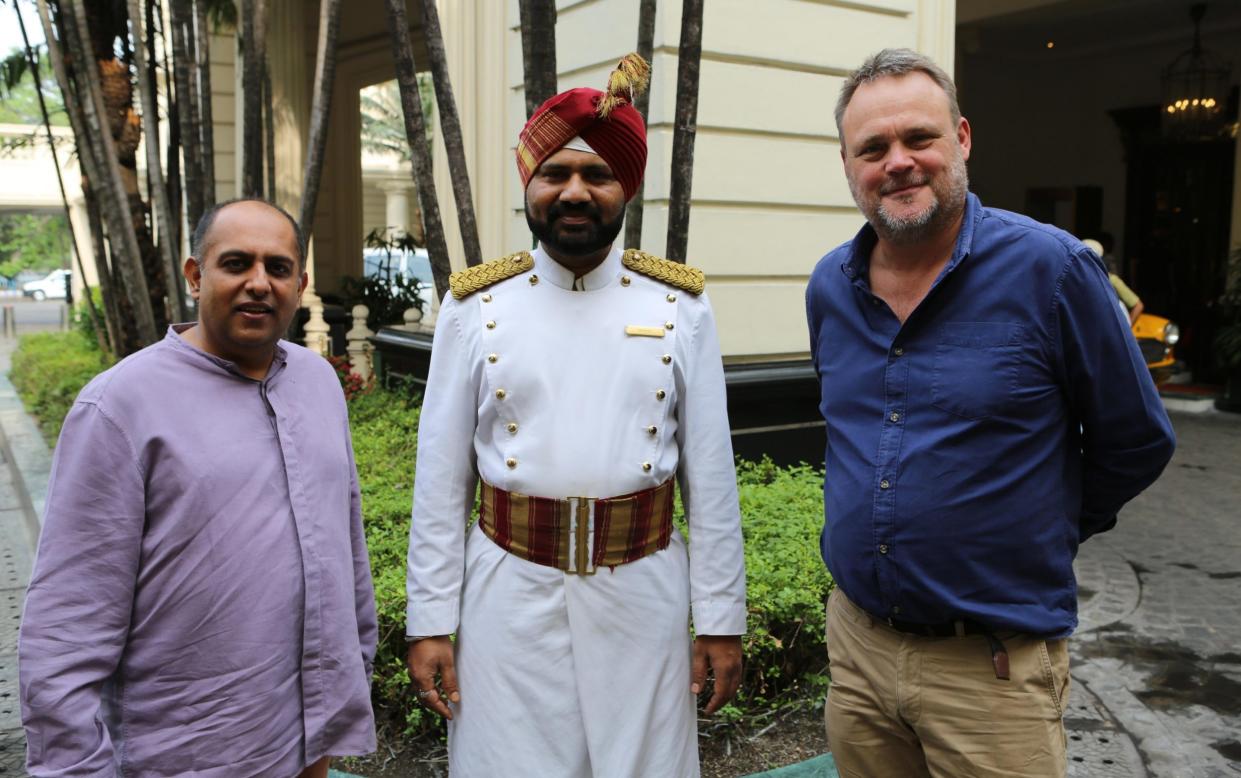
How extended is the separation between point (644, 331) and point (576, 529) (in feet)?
1.45

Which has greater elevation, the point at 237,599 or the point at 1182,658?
the point at 237,599

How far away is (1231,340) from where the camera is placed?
11281 mm

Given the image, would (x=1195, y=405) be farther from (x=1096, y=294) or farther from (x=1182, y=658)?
(x=1096, y=294)

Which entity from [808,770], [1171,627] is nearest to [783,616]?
[808,770]

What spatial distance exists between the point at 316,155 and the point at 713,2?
2511 mm

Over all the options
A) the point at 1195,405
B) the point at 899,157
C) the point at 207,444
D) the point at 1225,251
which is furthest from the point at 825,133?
the point at 1225,251

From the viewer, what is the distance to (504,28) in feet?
24.0

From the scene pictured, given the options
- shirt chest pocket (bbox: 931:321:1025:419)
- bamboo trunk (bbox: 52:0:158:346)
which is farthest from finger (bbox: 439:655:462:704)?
bamboo trunk (bbox: 52:0:158:346)

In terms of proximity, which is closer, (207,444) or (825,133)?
(207,444)

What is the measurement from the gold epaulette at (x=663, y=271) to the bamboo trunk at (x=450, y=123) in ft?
7.02

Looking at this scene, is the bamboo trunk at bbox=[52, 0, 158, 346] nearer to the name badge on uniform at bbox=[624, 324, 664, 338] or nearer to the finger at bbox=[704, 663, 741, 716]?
the name badge on uniform at bbox=[624, 324, 664, 338]

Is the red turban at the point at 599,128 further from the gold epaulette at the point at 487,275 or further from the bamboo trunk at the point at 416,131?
the bamboo trunk at the point at 416,131

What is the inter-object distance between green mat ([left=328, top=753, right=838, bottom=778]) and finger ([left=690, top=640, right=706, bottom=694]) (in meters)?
1.04

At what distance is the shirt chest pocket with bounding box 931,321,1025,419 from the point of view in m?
1.95
